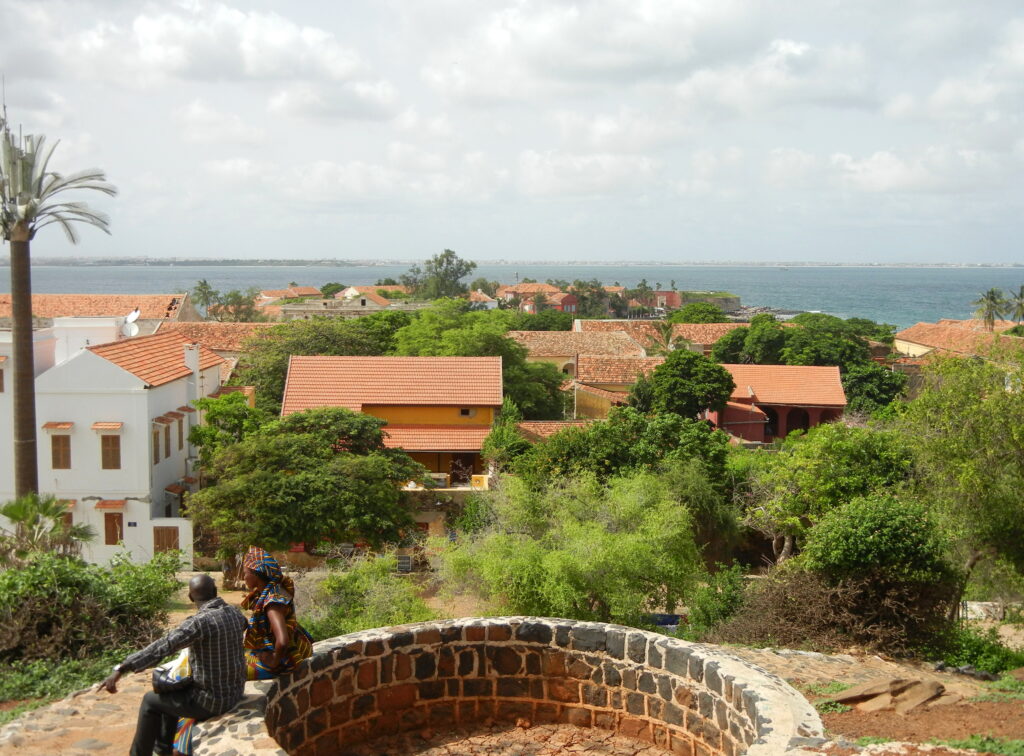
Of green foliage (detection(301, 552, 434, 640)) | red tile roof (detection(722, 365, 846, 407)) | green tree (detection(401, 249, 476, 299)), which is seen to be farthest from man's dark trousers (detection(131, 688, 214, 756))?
green tree (detection(401, 249, 476, 299))

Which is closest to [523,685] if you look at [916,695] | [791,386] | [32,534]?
[916,695]

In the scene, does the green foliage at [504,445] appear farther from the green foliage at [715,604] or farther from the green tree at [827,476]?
the green foliage at [715,604]

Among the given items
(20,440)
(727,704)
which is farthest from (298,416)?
(727,704)

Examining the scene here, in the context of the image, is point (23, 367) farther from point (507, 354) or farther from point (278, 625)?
point (507, 354)

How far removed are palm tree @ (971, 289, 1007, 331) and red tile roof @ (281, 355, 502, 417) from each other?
55.5 meters

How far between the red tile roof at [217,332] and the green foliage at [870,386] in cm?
2916

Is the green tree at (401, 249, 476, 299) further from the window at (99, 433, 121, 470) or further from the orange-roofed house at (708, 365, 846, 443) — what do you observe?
the window at (99, 433, 121, 470)

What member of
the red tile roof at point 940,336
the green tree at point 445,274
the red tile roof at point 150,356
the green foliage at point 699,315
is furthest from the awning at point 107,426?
the green tree at point 445,274

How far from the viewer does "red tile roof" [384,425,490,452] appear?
91.5 ft

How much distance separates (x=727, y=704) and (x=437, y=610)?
969 cm

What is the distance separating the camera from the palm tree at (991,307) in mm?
72250

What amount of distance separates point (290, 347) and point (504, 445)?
15.9m

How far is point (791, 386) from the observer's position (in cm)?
4462

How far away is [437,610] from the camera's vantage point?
16500 mm
